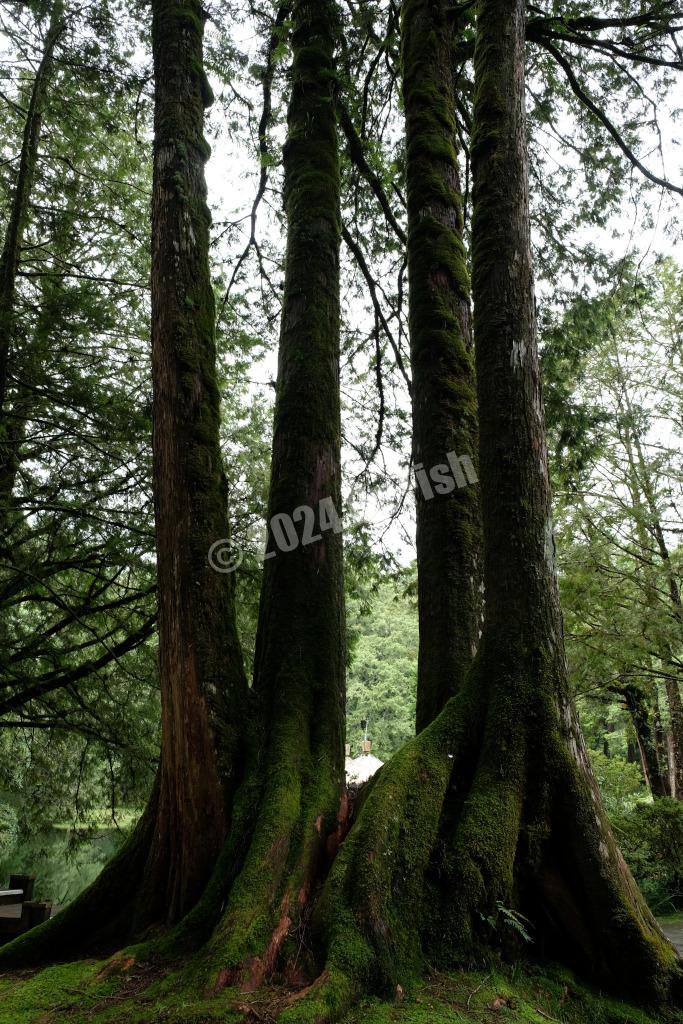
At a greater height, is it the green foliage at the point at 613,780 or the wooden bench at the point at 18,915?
the green foliage at the point at 613,780

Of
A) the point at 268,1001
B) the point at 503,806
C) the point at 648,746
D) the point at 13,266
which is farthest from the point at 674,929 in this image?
the point at 13,266

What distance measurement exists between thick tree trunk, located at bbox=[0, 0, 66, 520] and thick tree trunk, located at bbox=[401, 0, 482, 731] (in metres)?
3.37

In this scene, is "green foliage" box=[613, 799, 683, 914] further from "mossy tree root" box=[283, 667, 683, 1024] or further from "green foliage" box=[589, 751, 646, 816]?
"mossy tree root" box=[283, 667, 683, 1024]

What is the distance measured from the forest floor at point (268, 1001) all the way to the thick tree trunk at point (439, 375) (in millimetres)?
1501

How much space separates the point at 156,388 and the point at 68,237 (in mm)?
4618

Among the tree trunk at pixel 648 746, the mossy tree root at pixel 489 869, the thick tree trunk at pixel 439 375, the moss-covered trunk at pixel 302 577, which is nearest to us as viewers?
the mossy tree root at pixel 489 869

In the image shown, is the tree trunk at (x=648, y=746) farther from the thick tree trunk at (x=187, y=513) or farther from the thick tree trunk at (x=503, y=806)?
the thick tree trunk at (x=187, y=513)

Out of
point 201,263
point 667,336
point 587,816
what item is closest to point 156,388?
point 201,263

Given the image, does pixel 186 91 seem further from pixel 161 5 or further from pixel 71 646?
pixel 71 646

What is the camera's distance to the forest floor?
2.40 metres

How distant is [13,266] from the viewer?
632 centimetres

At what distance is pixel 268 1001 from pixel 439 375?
3635mm

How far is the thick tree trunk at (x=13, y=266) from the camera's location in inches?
228

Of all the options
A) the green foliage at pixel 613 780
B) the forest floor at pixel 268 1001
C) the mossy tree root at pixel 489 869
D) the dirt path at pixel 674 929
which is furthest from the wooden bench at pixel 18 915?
the green foliage at pixel 613 780
